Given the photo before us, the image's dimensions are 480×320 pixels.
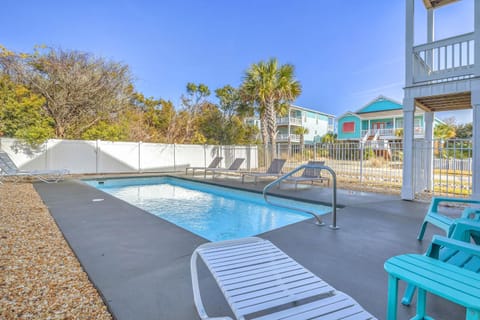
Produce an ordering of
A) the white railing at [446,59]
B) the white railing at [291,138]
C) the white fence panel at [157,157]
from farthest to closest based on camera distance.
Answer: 1. the white railing at [291,138]
2. the white fence panel at [157,157]
3. the white railing at [446,59]

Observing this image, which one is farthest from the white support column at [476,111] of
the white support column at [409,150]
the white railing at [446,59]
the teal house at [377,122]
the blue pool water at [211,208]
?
the teal house at [377,122]

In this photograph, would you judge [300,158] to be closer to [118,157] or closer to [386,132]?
[118,157]

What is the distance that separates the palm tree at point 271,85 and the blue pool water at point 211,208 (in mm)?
5795

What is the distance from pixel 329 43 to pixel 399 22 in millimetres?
5268

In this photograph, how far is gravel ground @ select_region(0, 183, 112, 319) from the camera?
1.76 m

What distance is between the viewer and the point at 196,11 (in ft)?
39.5

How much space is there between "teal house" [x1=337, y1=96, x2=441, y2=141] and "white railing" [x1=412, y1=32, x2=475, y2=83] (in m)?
15.7

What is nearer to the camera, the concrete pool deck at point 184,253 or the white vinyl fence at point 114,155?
the concrete pool deck at point 184,253

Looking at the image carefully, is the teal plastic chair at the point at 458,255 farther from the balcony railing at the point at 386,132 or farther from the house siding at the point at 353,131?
the house siding at the point at 353,131

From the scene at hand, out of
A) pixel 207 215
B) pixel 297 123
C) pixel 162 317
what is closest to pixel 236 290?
pixel 162 317

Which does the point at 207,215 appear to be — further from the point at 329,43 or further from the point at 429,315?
the point at 329,43

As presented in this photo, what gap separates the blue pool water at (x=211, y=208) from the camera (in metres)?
5.16

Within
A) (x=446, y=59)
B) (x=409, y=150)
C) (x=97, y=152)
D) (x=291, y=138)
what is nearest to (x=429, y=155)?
(x=409, y=150)

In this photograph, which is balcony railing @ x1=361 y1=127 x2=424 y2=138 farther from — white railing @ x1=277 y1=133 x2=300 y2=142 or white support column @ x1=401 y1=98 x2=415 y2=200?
white support column @ x1=401 y1=98 x2=415 y2=200
